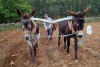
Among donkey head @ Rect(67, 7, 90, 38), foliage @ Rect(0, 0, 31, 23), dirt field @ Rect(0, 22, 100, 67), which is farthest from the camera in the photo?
foliage @ Rect(0, 0, 31, 23)

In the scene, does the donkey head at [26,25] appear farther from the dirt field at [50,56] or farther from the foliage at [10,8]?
the foliage at [10,8]

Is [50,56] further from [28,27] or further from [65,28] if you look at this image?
[28,27]

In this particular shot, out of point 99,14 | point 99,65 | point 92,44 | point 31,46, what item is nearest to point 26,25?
point 31,46

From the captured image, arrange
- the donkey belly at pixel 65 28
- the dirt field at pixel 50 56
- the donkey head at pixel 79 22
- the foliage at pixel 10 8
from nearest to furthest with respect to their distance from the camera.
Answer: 1. the donkey head at pixel 79 22
2. the dirt field at pixel 50 56
3. the donkey belly at pixel 65 28
4. the foliage at pixel 10 8

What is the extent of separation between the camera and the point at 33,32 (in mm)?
7770

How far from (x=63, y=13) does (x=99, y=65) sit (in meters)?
18.2

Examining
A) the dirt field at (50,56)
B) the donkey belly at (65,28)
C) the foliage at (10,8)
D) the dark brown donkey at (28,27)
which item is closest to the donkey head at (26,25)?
the dark brown donkey at (28,27)

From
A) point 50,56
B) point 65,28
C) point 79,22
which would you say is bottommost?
point 50,56

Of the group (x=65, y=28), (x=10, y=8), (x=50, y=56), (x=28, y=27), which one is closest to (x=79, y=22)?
(x=65, y=28)

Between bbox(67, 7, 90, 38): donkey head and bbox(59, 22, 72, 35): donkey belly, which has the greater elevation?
bbox(67, 7, 90, 38): donkey head

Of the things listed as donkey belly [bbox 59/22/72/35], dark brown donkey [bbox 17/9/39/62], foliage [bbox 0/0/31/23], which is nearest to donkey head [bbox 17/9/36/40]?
dark brown donkey [bbox 17/9/39/62]

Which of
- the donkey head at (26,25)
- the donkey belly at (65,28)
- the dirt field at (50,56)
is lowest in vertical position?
the dirt field at (50,56)

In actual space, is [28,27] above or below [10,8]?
below

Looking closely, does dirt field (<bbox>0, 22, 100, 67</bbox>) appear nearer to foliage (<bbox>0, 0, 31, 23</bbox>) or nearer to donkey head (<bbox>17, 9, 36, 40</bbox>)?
donkey head (<bbox>17, 9, 36, 40</bbox>)
